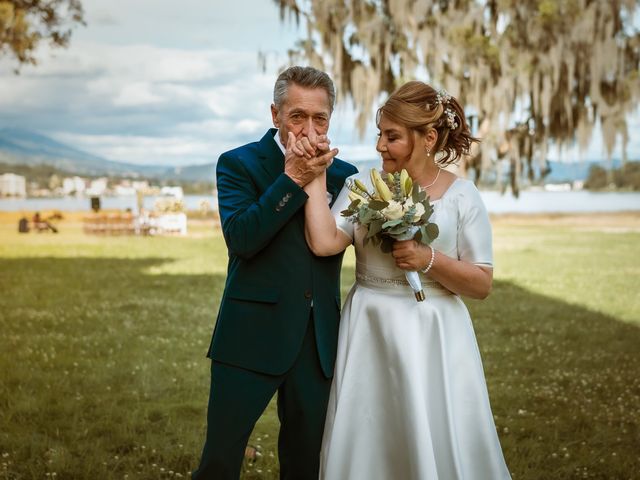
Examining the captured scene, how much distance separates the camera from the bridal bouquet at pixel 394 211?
2637mm

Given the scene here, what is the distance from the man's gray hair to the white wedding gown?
1.47 feet

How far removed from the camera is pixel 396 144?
2.89 meters

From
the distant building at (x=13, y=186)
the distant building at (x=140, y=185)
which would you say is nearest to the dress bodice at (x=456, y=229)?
the distant building at (x=140, y=185)

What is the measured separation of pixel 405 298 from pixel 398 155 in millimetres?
554

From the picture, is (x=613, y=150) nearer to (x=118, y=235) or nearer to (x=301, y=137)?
(x=118, y=235)

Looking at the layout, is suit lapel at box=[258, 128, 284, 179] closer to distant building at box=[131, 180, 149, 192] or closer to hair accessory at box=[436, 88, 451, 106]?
hair accessory at box=[436, 88, 451, 106]

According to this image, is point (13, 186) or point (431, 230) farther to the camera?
point (13, 186)

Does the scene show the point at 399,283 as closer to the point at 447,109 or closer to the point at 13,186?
the point at 447,109

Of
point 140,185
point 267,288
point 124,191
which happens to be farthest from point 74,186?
point 267,288

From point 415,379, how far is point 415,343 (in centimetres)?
13

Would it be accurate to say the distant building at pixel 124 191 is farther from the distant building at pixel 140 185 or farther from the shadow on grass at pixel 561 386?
the shadow on grass at pixel 561 386

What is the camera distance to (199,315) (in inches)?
375

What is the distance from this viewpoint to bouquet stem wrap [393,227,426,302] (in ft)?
8.79

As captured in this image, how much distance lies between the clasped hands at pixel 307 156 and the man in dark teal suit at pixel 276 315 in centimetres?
7
